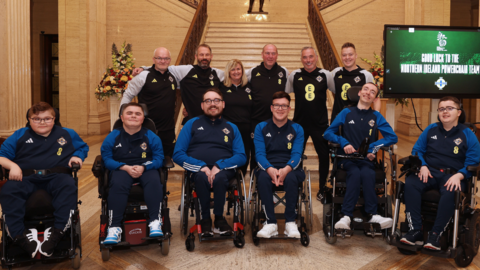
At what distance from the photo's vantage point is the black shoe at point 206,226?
11.4 ft

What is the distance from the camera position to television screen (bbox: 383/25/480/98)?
16.8 feet

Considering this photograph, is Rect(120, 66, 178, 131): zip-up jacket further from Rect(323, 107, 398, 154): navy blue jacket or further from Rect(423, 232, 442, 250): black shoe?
Rect(423, 232, 442, 250): black shoe

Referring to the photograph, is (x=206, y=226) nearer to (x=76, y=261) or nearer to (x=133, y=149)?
(x=133, y=149)

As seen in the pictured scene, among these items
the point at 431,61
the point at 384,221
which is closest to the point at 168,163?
the point at 384,221

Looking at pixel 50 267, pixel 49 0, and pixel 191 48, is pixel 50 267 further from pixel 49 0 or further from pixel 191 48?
pixel 49 0

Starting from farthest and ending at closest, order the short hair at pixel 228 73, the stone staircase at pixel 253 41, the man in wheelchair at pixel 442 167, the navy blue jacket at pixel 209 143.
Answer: the stone staircase at pixel 253 41
the short hair at pixel 228 73
the navy blue jacket at pixel 209 143
the man in wheelchair at pixel 442 167

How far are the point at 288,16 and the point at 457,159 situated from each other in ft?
36.1

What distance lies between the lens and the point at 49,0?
12312mm

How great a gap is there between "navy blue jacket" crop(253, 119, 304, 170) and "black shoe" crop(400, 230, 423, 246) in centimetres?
107

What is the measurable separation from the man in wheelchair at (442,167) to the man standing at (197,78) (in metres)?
2.12

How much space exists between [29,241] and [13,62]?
399 cm

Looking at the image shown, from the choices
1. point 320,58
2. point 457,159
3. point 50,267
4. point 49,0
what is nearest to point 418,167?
point 457,159

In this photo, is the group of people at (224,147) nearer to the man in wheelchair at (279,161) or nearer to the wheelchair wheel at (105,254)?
the man in wheelchair at (279,161)

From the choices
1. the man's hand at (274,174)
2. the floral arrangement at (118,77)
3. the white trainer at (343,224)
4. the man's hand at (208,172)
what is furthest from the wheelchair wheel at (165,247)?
the floral arrangement at (118,77)
